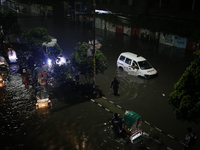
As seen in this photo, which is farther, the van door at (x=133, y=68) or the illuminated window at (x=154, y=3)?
the illuminated window at (x=154, y=3)

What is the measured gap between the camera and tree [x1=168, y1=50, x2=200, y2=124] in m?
6.69

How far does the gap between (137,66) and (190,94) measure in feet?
33.6

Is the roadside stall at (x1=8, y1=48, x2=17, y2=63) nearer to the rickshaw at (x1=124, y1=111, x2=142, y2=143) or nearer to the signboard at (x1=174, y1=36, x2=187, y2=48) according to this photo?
the rickshaw at (x1=124, y1=111, x2=142, y2=143)

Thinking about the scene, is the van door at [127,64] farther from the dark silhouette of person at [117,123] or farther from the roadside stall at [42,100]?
the dark silhouette of person at [117,123]

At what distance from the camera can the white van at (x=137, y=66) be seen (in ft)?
55.5

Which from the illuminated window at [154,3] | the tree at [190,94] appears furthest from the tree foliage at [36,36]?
the illuminated window at [154,3]

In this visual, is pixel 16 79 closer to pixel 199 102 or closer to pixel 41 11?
pixel 199 102

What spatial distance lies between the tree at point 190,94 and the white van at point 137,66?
9.48 meters

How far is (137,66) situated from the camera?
17.2 meters

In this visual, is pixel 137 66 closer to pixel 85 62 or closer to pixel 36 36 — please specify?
pixel 85 62

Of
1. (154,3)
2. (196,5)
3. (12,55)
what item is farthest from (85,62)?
(154,3)

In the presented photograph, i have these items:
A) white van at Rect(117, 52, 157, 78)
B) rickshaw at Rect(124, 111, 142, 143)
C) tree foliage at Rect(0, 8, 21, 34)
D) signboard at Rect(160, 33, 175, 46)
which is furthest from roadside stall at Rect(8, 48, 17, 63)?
signboard at Rect(160, 33, 175, 46)

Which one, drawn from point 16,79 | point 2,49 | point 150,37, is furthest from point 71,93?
point 150,37

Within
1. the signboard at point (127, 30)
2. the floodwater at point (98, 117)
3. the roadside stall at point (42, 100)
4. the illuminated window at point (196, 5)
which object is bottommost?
the floodwater at point (98, 117)
